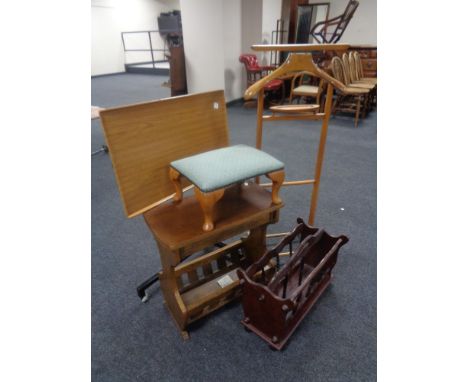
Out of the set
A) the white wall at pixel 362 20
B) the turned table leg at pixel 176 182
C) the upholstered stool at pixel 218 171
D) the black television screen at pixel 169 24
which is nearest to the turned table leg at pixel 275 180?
the upholstered stool at pixel 218 171

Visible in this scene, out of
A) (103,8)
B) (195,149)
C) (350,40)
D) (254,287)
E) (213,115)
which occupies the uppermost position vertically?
(103,8)

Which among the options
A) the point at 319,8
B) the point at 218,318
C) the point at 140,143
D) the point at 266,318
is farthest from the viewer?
the point at 319,8

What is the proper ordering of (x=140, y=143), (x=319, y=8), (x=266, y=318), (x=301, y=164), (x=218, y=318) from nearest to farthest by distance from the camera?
1. (x=140, y=143)
2. (x=266, y=318)
3. (x=218, y=318)
4. (x=301, y=164)
5. (x=319, y=8)

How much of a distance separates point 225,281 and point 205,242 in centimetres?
42

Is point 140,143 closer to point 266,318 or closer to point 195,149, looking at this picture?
point 195,149

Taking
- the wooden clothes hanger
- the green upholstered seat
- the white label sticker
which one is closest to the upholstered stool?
the green upholstered seat

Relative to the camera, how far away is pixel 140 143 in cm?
106

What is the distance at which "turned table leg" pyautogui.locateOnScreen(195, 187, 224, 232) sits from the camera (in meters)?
0.99

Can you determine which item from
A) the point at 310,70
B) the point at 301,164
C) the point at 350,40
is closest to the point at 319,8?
the point at 350,40

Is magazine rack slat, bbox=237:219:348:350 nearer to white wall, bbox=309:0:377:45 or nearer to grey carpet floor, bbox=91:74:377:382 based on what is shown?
grey carpet floor, bbox=91:74:377:382

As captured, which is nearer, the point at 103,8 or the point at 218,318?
the point at 218,318

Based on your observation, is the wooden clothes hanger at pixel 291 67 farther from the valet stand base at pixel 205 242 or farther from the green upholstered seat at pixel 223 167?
the valet stand base at pixel 205 242

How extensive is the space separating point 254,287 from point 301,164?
2.06 metres

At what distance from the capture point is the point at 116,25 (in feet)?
29.1
